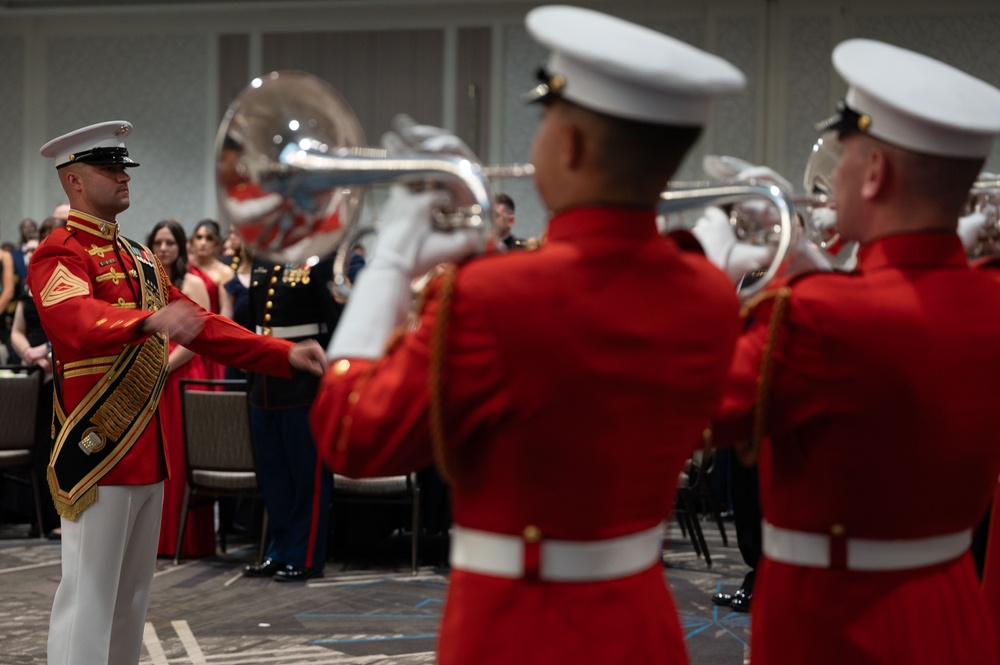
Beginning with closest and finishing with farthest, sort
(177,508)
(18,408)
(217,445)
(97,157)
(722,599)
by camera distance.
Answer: (97,157), (722,599), (217,445), (177,508), (18,408)

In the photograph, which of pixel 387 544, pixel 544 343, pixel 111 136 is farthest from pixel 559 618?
pixel 387 544

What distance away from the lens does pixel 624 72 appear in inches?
53.0

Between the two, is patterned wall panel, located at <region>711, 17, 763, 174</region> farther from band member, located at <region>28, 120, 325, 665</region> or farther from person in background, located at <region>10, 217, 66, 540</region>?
band member, located at <region>28, 120, 325, 665</region>

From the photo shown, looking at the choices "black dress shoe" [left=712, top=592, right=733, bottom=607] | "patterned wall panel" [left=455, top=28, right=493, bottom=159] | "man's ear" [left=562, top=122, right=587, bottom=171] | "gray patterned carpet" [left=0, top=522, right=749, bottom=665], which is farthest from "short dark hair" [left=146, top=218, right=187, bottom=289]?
"patterned wall panel" [left=455, top=28, right=493, bottom=159]

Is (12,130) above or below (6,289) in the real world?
above

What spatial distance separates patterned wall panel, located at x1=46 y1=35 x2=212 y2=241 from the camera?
37.1ft

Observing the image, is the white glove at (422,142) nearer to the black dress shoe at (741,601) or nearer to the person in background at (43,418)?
the black dress shoe at (741,601)

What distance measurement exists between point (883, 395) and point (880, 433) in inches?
2.1

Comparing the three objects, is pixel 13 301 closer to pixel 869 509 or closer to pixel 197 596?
pixel 197 596

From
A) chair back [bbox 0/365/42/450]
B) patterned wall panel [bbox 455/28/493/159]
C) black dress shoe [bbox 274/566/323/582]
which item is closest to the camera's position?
black dress shoe [bbox 274/566/323/582]

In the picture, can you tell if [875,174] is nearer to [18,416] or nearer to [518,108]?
[18,416]

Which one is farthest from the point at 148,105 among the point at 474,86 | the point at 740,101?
the point at 740,101

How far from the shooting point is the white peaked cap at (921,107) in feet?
5.20

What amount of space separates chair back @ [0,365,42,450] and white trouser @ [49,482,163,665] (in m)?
3.16
